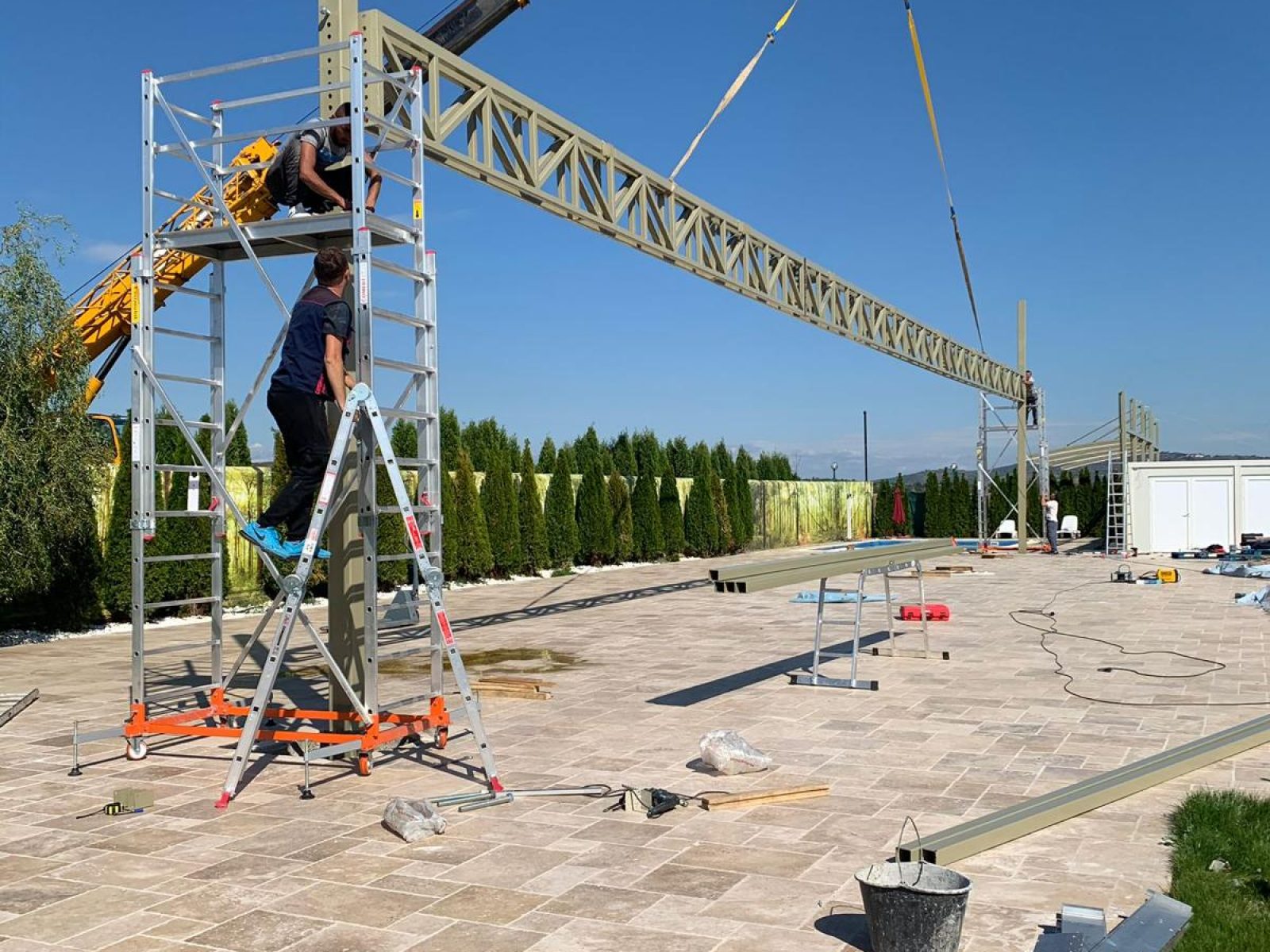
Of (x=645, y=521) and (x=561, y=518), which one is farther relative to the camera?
(x=645, y=521)

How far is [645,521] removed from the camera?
30.6 meters

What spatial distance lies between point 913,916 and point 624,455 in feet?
106

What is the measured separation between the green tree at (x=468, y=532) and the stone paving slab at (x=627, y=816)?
10676 millimetres

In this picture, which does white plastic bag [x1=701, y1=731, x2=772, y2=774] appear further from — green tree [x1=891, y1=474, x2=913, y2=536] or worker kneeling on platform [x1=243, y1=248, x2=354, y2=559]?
green tree [x1=891, y1=474, x2=913, y2=536]

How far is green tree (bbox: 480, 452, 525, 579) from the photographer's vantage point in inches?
950

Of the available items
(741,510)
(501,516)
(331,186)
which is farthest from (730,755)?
(741,510)

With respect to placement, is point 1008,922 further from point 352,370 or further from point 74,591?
point 74,591

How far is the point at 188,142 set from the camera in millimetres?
7410

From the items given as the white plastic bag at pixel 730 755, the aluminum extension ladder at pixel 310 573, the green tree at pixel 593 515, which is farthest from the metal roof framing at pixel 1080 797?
the green tree at pixel 593 515

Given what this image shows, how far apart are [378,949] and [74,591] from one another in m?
13.1

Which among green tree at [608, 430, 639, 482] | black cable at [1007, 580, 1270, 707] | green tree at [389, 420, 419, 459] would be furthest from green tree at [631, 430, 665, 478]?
black cable at [1007, 580, 1270, 707]

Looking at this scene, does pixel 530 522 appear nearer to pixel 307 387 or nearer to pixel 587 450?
pixel 587 450

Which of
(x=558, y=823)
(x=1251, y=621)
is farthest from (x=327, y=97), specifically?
(x=1251, y=621)

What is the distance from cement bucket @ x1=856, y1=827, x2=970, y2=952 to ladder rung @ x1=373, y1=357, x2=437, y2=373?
4.43 metres
